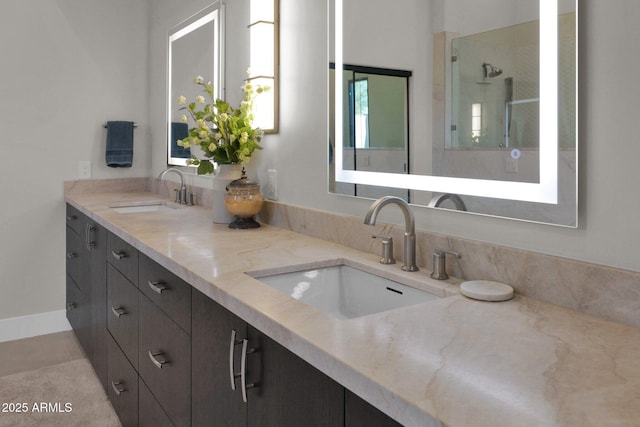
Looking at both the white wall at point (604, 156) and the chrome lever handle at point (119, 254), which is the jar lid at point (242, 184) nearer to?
the chrome lever handle at point (119, 254)

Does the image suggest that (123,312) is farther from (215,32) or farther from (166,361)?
(215,32)

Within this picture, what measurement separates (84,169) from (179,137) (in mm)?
739

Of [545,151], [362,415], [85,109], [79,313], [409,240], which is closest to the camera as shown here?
[362,415]

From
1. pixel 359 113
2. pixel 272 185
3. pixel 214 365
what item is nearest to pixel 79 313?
pixel 272 185

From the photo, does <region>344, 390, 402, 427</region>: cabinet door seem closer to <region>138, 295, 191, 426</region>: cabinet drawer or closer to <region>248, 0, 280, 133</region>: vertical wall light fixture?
<region>138, 295, 191, 426</region>: cabinet drawer

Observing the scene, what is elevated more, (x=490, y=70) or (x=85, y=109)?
(x=85, y=109)

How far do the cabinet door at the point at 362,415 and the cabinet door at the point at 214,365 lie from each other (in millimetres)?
367

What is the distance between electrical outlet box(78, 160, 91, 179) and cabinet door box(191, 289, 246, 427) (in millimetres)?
2422

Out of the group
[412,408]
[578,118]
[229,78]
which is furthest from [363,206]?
[229,78]

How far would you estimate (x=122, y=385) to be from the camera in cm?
207

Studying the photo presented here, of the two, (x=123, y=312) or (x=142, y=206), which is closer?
(x=123, y=312)

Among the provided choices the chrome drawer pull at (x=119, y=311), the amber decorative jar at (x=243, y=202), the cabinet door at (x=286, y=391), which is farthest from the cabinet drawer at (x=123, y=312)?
the cabinet door at (x=286, y=391)

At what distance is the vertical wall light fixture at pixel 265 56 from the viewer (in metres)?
2.09

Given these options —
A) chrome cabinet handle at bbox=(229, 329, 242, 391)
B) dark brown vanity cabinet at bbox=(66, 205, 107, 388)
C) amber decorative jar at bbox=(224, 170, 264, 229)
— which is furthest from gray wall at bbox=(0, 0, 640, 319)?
chrome cabinet handle at bbox=(229, 329, 242, 391)
